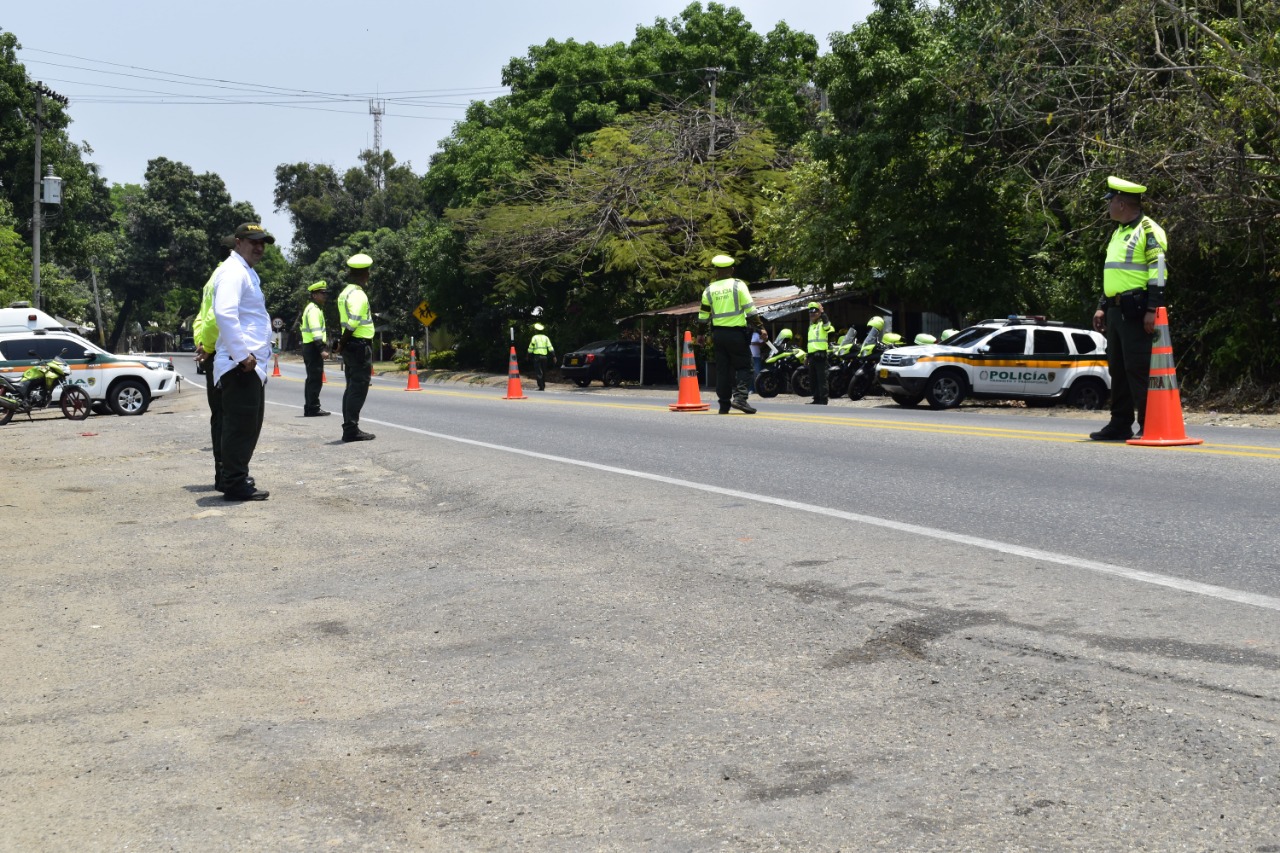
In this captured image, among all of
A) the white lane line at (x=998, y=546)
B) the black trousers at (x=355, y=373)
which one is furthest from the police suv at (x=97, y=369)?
the white lane line at (x=998, y=546)

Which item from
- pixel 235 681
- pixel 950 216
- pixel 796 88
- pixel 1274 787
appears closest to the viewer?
pixel 1274 787

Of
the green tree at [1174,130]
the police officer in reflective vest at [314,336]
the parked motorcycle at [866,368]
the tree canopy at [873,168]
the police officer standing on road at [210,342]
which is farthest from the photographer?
the parked motorcycle at [866,368]

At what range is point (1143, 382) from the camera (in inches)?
428

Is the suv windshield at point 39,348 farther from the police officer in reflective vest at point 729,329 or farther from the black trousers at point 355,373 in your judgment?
the police officer in reflective vest at point 729,329

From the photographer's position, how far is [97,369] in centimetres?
2597

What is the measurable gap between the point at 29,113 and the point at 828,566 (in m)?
58.3

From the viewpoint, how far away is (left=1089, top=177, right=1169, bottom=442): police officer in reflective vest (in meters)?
10.5

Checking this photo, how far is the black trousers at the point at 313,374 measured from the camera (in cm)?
1885

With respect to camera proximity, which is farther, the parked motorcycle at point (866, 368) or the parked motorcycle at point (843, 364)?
the parked motorcycle at point (843, 364)

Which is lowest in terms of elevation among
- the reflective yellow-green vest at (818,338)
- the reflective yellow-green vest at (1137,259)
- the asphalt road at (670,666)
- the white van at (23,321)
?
the asphalt road at (670,666)

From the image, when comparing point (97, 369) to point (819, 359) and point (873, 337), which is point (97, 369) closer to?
point (819, 359)

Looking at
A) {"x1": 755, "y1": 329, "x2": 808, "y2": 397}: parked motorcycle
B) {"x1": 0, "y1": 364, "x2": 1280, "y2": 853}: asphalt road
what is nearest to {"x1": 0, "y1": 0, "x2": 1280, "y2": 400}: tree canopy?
{"x1": 755, "y1": 329, "x2": 808, "y2": 397}: parked motorcycle

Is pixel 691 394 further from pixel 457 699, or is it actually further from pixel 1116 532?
pixel 457 699

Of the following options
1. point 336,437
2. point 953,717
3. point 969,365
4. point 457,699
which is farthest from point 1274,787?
point 969,365
